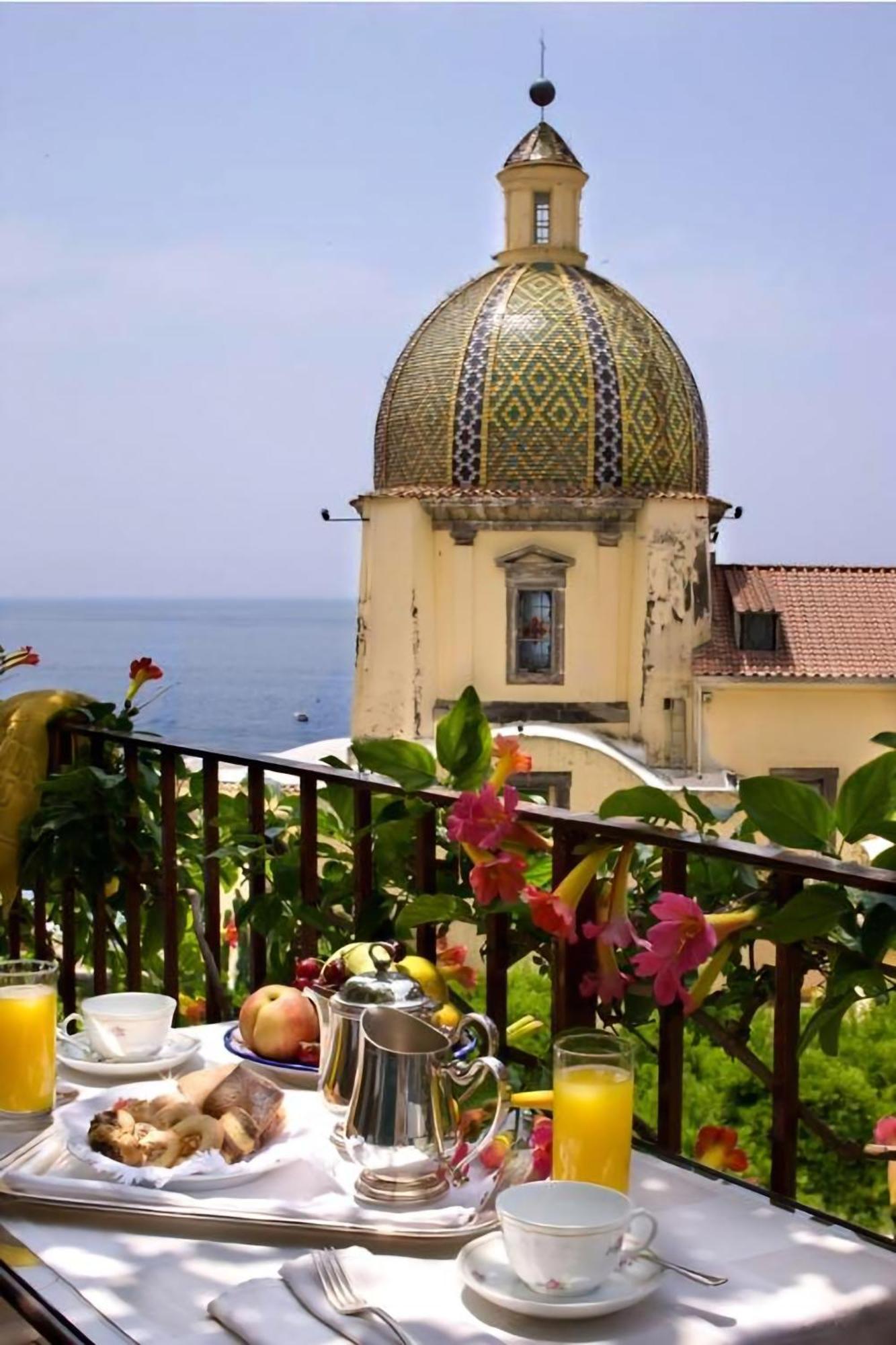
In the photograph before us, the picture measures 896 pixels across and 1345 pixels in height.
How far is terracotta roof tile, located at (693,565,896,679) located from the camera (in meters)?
23.0

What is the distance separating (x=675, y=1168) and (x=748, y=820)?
468 mm

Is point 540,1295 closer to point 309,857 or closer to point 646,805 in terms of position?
point 646,805

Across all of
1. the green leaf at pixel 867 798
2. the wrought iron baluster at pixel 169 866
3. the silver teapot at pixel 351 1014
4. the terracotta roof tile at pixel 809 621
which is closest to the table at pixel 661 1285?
the silver teapot at pixel 351 1014

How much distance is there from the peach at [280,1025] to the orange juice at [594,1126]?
0.50 meters

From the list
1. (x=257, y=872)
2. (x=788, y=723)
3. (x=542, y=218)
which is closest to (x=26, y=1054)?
(x=257, y=872)

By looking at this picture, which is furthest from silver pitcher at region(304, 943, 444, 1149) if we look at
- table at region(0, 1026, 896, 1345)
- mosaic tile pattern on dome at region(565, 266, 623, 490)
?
mosaic tile pattern on dome at region(565, 266, 623, 490)

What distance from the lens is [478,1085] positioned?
5.29 ft

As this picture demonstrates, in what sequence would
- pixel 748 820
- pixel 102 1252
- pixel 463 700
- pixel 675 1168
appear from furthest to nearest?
pixel 463 700 < pixel 748 820 < pixel 675 1168 < pixel 102 1252

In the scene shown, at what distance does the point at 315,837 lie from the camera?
2.73 meters

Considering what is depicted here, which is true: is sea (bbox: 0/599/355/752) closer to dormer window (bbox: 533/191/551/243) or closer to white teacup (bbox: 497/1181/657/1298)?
dormer window (bbox: 533/191/551/243)

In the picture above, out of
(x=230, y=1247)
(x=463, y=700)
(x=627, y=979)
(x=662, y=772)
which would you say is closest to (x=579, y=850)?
(x=627, y=979)

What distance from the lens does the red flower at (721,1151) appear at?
203cm

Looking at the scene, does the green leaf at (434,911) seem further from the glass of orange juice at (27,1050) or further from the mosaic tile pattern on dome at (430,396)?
the mosaic tile pattern on dome at (430,396)

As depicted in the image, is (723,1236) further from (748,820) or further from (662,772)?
(662,772)
